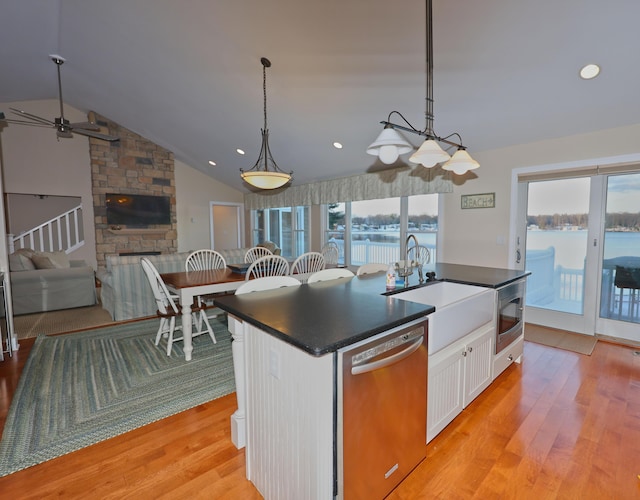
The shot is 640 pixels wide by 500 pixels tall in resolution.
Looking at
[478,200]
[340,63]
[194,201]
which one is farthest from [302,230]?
[340,63]

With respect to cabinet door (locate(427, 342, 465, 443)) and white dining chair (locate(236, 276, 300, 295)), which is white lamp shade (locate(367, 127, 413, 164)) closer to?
white dining chair (locate(236, 276, 300, 295))

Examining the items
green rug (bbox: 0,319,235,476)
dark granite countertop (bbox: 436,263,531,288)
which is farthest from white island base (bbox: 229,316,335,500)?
dark granite countertop (bbox: 436,263,531,288)

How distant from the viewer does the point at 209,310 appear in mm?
4473

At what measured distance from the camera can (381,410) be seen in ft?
4.32

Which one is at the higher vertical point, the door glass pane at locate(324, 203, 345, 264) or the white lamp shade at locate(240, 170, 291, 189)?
the white lamp shade at locate(240, 170, 291, 189)

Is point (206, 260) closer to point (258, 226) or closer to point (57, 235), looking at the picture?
point (258, 226)

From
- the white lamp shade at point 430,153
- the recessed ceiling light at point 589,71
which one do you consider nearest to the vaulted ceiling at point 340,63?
the recessed ceiling light at point 589,71

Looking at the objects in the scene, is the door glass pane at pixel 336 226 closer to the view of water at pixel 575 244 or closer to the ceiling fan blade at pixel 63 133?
the view of water at pixel 575 244

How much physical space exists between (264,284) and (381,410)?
40.5 inches

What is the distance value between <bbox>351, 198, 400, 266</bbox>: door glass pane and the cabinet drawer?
2.72 metres

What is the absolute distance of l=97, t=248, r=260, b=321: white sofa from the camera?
412cm

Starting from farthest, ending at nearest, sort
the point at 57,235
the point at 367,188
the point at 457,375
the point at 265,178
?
1. the point at 57,235
2. the point at 367,188
3. the point at 265,178
4. the point at 457,375

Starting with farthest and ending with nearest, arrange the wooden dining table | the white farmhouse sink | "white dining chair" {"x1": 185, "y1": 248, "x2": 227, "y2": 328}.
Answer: "white dining chair" {"x1": 185, "y1": 248, "x2": 227, "y2": 328}, the wooden dining table, the white farmhouse sink

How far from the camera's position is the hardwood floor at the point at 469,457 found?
156 cm
